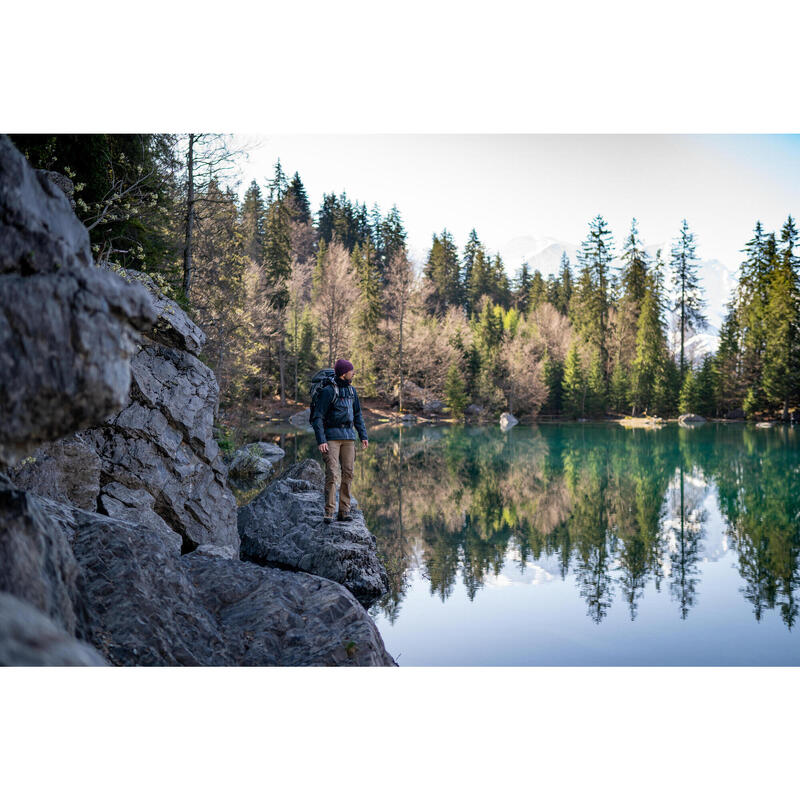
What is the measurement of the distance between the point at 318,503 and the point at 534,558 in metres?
2.54

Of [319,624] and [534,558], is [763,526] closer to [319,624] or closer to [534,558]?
[534,558]

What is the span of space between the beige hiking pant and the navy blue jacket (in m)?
0.10

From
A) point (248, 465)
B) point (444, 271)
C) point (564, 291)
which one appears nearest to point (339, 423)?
point (248, 465)

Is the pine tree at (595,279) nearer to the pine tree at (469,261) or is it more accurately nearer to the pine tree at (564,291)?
the pine tree at (564,291)

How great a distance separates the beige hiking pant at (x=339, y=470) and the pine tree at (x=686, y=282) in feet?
107

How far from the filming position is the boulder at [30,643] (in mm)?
1974

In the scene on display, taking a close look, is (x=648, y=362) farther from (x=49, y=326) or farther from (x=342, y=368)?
(x=49, y=326)

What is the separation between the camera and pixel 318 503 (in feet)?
23.6

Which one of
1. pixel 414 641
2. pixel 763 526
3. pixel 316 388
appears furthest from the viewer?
pixel 763 526

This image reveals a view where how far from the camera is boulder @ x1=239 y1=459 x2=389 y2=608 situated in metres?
6.29

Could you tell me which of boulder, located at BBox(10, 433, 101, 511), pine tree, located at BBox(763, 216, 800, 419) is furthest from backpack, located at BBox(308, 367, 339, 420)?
pine tree, located at BBox(763, 216, 800, 419)

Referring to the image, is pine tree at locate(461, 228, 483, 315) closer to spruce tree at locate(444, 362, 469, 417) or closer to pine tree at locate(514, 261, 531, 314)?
pine tree at locate(514, 261, 531, 314)

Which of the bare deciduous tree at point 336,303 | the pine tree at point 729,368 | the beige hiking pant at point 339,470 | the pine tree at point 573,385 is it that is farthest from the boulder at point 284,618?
the pine tree at point 573,385

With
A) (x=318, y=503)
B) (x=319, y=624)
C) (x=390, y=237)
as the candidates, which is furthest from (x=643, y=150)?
(x=390, y=237)
